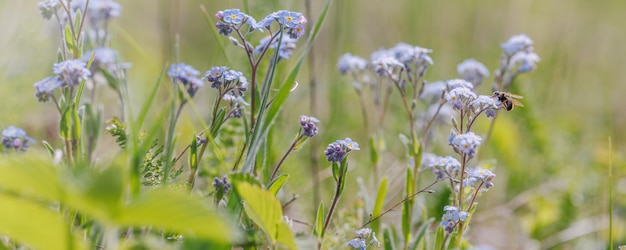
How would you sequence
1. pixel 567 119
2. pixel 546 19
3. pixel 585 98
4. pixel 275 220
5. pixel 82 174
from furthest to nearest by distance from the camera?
pixel 546 19 → pixel 585 98 → pixel 567 119 → pixel 275 220 → pixel 82 174

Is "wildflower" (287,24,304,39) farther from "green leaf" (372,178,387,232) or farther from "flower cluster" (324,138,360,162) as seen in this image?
"green leaf" (372,178,387,232)

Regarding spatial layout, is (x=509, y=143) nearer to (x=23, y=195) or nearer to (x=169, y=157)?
(x=169, y=157)

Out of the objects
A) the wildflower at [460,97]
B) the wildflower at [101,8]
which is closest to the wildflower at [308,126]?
the wildflower at [460,97]

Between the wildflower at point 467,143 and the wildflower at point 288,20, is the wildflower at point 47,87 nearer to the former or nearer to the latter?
the wildflower at point 288,20

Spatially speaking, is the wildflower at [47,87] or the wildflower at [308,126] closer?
the wildflower at [47,87]

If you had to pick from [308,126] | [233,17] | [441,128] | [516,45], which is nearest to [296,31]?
[233,17]

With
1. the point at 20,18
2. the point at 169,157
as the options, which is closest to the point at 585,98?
the point at 20,18

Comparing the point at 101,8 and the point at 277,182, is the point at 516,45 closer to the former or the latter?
the point at 277,182
